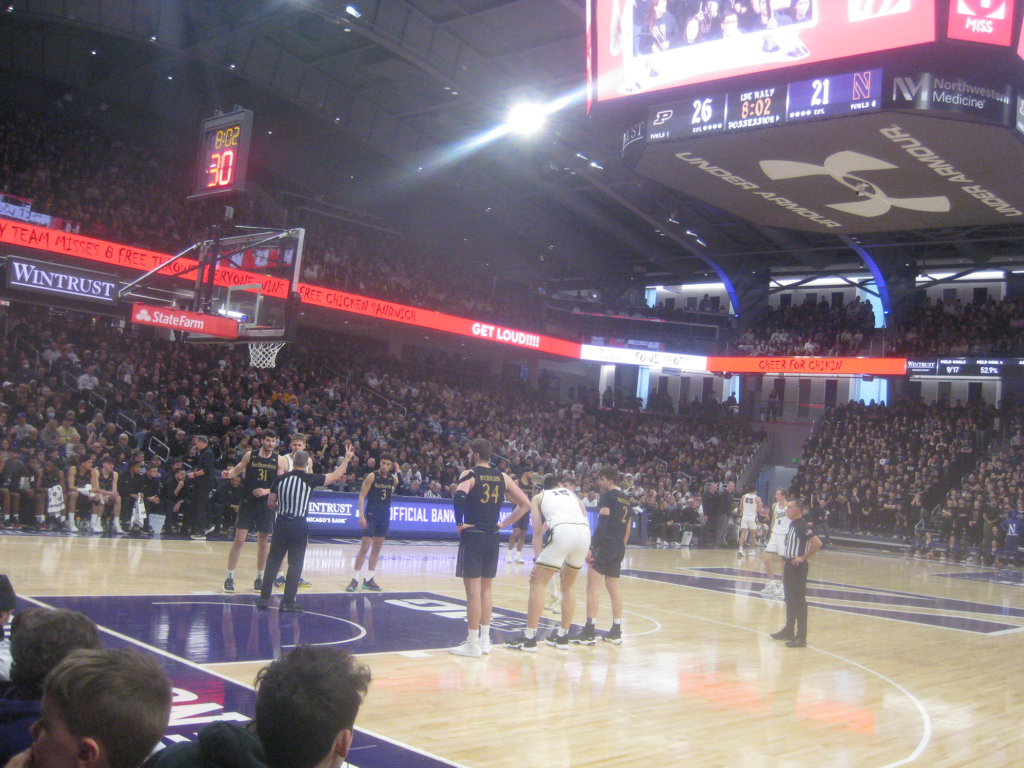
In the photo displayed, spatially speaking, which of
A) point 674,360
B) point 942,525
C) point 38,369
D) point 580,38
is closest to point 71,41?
point 38,369

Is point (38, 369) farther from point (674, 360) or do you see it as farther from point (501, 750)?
point (674, 360)

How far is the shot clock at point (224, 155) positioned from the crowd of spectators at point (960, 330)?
27.3 metres

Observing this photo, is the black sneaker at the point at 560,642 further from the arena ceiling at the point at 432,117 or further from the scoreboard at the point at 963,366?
the scoreboard at the point at 963,366

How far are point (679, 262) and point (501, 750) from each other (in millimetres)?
36541

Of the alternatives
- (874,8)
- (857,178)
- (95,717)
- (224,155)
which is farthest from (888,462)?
(95,717)

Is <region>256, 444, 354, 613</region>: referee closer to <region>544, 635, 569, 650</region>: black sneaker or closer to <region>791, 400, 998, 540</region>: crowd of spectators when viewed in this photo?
<region>544, 635, 569, 650</region>: black sneaker

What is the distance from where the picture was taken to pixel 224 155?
14375 mm

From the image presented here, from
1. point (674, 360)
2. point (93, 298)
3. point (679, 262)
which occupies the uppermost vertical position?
point (679, 262)

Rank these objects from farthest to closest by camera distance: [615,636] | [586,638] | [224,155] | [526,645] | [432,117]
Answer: [432,117] → [224,155] → [615,636] → [586,638] → [526,645]

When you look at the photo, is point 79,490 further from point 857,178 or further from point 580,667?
point 857,178

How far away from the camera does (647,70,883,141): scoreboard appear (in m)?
11.9

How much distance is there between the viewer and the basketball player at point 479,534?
809cm

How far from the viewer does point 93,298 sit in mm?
16469

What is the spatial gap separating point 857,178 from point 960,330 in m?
20.5
